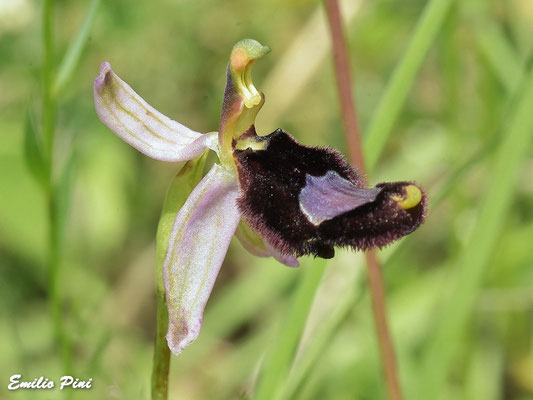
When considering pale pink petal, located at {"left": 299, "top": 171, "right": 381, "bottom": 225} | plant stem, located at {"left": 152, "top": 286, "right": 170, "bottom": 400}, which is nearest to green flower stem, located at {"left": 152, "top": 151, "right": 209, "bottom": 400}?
plant stem, located at {"left": 152, "top": 286, "right": 170, "bottom": 400}

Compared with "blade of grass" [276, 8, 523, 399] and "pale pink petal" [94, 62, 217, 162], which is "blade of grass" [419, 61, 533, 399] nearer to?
"blade of grass" [276, 8, 523, 399]

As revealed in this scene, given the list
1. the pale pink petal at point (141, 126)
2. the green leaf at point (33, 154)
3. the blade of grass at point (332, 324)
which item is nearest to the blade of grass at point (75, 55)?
the green leaf at point (33, 154)

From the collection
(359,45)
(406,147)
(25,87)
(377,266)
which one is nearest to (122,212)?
(25,87)

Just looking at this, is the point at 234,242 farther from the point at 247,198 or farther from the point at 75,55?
the point at 247,198

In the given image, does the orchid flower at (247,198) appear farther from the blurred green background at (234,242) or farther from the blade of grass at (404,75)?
the blurred green background at (234,242)

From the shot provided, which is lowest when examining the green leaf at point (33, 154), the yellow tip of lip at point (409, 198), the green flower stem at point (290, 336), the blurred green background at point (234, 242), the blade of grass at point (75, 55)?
the blurred green background at point (234, 242)
